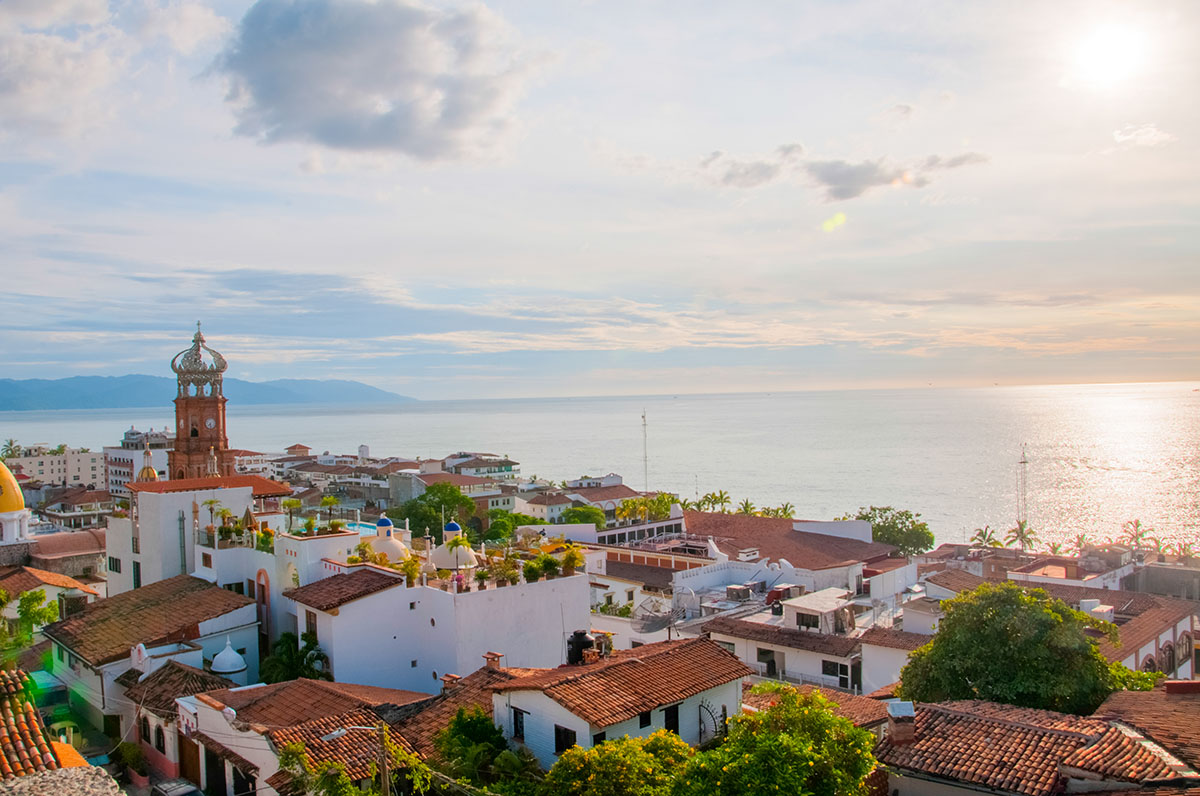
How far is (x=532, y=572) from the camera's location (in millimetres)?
24922

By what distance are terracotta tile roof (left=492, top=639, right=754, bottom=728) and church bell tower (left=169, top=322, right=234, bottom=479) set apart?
160 feet

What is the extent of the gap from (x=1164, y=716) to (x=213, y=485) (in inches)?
1191

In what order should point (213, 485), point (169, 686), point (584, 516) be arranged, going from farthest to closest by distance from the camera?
1. point (584, 516)
2. point (213, 485)
3. point (169, 686)

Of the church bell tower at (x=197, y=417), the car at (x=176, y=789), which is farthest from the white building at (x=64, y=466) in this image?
the car at (x=176, y=789)

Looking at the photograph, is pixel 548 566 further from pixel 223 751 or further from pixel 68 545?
pixel 68 545

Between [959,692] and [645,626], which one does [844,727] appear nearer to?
[959,692]

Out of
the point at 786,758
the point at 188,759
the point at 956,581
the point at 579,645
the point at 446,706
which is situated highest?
the point at 786,758

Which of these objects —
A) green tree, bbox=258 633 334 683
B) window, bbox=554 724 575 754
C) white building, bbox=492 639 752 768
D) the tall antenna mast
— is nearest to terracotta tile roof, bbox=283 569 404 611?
green tree, bbox=258 633 334 683

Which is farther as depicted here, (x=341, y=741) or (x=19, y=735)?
(x=341, y=741)

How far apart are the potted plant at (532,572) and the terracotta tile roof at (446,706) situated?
5546 millimetres

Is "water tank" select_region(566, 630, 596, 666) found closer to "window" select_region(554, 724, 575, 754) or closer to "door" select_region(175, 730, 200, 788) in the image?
"window" select_region(554, 724, 575, 754)

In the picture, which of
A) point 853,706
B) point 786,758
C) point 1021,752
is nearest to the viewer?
point 786,758

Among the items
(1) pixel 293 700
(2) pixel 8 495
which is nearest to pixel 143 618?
(1) pixel 293 700

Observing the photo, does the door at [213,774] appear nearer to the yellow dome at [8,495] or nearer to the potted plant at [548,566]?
the potted plant at [548,566]
